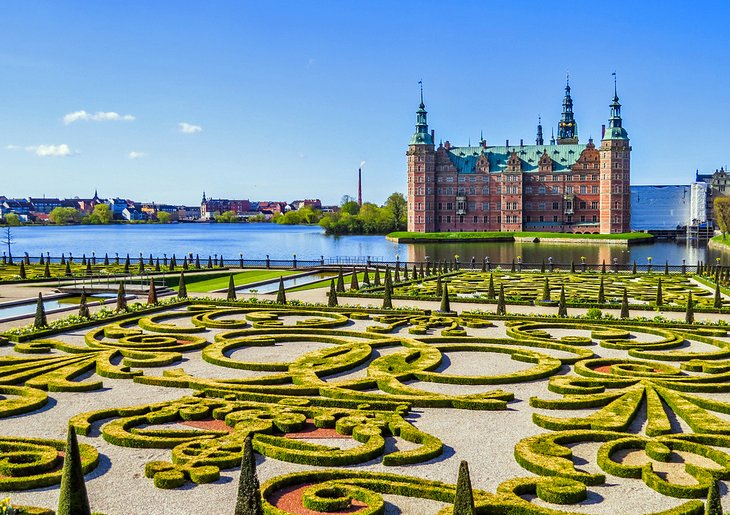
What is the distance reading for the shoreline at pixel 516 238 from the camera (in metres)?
113

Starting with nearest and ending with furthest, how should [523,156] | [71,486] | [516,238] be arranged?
1. [71,486]
2. [516,238]
3. [523,156]

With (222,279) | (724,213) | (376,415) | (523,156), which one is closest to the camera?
(376,415)

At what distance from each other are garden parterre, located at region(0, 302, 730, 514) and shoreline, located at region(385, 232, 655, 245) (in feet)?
307

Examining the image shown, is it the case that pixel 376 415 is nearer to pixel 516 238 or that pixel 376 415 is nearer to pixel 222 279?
pixel 222 279

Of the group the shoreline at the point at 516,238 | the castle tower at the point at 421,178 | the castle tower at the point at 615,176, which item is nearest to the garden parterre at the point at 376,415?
the shoreline at the point at 516,238

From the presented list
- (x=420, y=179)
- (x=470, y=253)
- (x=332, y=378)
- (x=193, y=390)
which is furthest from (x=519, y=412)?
(x=420, y=179)

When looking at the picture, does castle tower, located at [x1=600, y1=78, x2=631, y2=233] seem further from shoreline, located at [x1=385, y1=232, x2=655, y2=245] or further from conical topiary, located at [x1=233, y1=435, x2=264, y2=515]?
conical topiary, located at [x1=233, y1=435, x2=264, y2=515]

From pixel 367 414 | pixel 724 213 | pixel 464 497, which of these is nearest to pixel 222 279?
pixel 367 414

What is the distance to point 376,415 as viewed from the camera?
13906 mm

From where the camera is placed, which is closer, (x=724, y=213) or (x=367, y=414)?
(x=367, y=414)

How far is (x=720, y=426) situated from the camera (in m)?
13.0

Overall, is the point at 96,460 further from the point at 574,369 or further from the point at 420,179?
the point at 420,179

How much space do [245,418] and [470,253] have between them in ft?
268

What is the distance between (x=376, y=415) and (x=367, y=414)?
193mm
